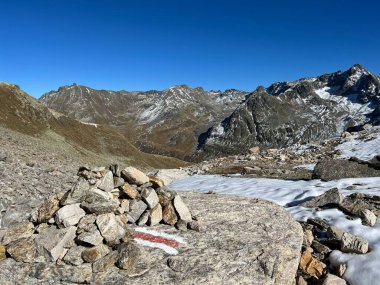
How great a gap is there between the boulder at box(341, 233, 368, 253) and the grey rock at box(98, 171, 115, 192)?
743cm

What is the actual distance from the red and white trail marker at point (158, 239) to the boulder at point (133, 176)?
178 cm

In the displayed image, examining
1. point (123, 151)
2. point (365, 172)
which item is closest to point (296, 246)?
point (365, 172)

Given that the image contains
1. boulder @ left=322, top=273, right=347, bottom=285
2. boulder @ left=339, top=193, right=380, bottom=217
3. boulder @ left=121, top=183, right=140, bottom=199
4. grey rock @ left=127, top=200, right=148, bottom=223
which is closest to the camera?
boulder @ left=322, top=273, right=347, bottom=285

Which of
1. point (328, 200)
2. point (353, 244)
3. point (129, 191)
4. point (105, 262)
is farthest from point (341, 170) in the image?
point (105, 262)

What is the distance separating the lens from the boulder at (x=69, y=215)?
981 centimetres

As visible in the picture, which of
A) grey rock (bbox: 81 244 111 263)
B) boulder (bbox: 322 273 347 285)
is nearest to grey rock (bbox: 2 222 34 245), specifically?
grey rock (bbox: 81 244 111 263)

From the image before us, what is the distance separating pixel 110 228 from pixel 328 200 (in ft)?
30.3

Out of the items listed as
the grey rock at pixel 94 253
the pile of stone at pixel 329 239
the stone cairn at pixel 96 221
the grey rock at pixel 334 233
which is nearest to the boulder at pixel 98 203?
the stone cairn at pixel 96 221

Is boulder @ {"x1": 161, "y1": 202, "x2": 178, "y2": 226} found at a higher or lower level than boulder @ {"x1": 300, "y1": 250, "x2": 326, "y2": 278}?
higher

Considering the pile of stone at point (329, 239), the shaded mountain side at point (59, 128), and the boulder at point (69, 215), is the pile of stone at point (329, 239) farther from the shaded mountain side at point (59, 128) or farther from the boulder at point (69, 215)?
the shaded mountain side at point (59, 128)

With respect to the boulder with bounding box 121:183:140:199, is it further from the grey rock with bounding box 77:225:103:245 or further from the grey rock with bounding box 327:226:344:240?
the grey rock with bounding box 327:226:344:240

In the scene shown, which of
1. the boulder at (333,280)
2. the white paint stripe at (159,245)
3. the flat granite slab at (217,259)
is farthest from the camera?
the boulder at (333,280)

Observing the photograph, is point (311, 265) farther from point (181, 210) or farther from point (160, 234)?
point (160, 234)

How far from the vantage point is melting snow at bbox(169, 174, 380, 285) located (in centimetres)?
1036
